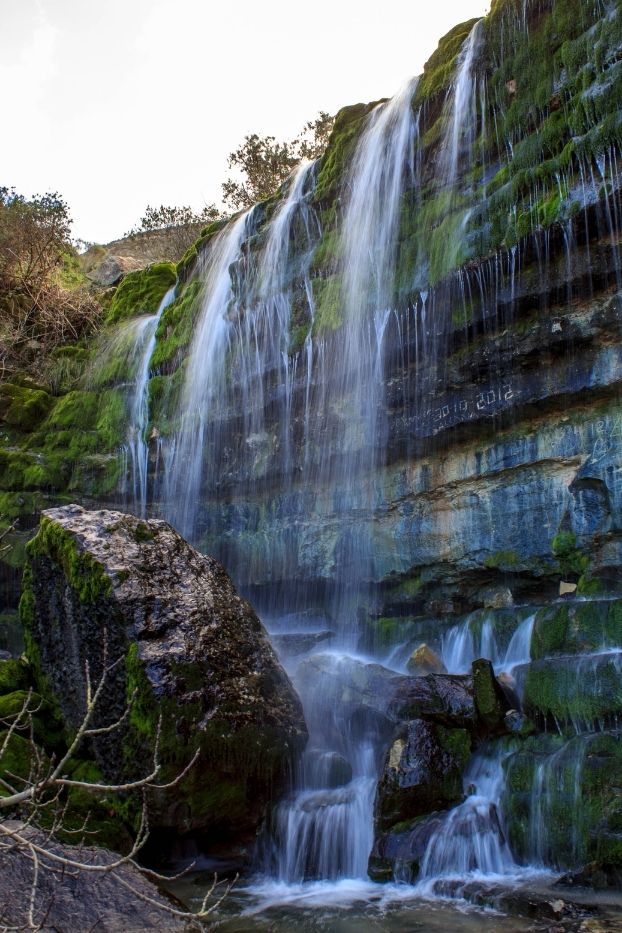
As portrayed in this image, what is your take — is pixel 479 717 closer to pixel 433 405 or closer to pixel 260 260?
pixel 433 405

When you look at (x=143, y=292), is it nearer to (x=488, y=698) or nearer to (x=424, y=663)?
(x=424, y=663)

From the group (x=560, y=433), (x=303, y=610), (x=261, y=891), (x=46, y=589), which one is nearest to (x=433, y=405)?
(x=560, y=433)

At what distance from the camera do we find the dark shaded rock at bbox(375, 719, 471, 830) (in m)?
6.35

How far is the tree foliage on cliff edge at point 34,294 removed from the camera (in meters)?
19.5

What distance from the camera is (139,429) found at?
14617mm

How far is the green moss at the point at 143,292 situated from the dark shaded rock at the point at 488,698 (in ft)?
44.8

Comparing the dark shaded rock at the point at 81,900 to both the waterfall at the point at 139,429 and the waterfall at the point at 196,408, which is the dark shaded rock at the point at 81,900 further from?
the waterfall at the point at 139,429

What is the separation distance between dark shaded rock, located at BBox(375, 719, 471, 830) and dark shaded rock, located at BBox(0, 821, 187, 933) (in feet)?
7.02

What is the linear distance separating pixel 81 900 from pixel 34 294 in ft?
60.5

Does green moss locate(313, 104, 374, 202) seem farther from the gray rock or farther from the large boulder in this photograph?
the gray rock

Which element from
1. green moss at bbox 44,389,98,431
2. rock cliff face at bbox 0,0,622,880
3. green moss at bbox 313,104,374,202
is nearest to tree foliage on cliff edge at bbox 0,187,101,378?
green moss at bbox 44,389,98,431

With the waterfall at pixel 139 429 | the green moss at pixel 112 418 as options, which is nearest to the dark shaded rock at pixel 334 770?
the waterfall at pixel 139 429

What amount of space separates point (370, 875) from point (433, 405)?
5.96 m

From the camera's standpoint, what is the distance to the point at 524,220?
9094 millimetres
